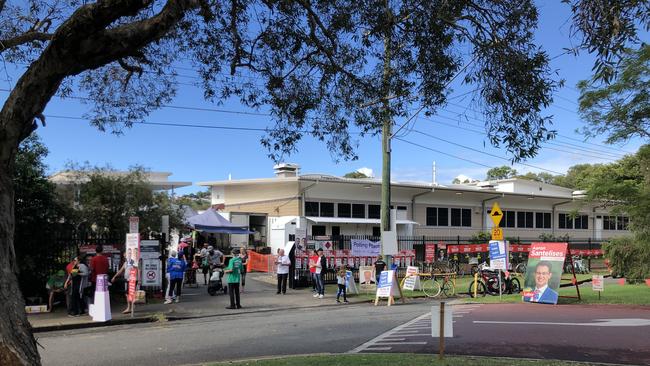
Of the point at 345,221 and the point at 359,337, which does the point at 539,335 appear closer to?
the point at 359,337

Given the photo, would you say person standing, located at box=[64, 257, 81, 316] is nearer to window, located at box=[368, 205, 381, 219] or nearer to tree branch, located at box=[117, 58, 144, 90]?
tree branch, located at box=[117, 58, 144, 90]

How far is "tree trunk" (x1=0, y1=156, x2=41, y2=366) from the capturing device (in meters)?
4.47

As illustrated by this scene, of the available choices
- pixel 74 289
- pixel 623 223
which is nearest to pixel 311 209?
pixel 74 289

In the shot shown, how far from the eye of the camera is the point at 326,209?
33.0 meters

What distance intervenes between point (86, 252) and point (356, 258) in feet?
38.8

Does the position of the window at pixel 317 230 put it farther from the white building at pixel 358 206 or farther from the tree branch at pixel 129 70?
the tree branch at pixel 129 70

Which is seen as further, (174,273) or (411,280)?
(411,280)

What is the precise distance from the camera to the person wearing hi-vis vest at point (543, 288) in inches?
716

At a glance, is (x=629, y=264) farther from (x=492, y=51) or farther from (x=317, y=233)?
(x=492, y=51)

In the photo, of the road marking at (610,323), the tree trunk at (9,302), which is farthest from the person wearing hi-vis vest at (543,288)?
the tree trunk at (9,302)

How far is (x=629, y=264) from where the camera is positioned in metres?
25.7

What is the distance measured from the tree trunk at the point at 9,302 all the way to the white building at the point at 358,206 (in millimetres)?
21539

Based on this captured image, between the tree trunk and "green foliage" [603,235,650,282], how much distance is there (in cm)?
2421

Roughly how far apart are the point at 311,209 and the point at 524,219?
19256mm
